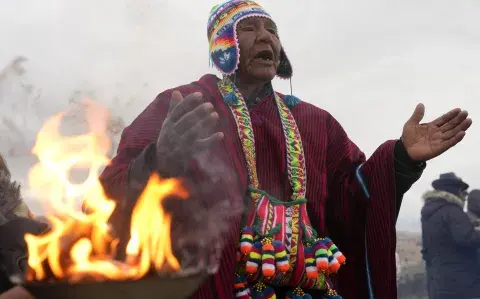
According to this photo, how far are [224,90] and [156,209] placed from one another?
145 centimetres

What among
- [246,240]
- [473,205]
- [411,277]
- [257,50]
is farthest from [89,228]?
[411,277]

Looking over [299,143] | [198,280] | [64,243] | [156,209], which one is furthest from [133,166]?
[299,143]

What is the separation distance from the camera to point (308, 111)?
3.24 metres

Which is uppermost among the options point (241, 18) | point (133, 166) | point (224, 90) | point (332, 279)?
point (241, 18)

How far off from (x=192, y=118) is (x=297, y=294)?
4.26 feet

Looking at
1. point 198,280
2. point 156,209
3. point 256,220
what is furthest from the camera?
point 256,220

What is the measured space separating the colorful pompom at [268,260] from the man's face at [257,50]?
968 mm

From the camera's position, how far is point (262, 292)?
8.60 feet

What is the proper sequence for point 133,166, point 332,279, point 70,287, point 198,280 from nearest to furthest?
point 70,287, point 198,280, point 133,166, point 332,279

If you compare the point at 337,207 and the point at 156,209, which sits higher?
the point at 156,209

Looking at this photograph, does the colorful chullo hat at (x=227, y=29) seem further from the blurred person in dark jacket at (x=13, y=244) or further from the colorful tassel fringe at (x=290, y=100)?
the blurred person in dark jacket at (x=13, y=244)

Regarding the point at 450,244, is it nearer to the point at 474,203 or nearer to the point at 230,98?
the point at 474,203

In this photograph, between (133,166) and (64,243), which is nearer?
(64,243)

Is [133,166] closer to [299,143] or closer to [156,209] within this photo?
[156,209]
